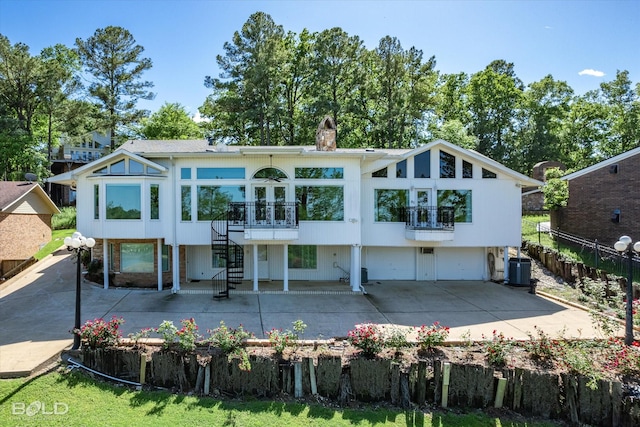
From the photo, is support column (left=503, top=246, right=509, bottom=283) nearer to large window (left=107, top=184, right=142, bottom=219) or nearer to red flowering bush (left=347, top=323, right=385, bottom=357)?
red flowering bush (left=347, top=323, right=385, bottom=357)

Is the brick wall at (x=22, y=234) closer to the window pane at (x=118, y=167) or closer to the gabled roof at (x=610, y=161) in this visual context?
the window pane at (x=118, y=167)

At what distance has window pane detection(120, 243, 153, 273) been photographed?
44.8 feet

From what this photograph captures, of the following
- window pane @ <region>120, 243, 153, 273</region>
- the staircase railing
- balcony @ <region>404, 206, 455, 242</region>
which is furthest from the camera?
balcony @ <region>404, 206, 455, 242</region>

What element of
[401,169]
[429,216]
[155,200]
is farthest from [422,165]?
[155,200]

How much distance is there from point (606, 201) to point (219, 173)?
1793 centimetres

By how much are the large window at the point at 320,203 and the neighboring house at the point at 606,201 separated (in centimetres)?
1315

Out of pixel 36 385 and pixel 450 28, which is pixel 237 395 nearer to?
pixel 36 385

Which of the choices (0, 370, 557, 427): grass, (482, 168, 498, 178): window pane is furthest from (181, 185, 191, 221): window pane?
(482, 168, 498, 178): window pane

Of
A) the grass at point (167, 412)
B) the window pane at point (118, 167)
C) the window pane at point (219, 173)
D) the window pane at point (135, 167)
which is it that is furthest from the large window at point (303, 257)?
the grass at point (167, 412)

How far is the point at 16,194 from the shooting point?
16.6m

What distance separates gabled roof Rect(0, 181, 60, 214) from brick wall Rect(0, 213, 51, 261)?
481mm

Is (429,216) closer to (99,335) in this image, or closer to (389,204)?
(389,204)

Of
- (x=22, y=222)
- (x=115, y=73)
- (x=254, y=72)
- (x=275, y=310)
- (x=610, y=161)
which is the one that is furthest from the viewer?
(x=115, y=73)

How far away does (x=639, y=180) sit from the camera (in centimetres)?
1520
